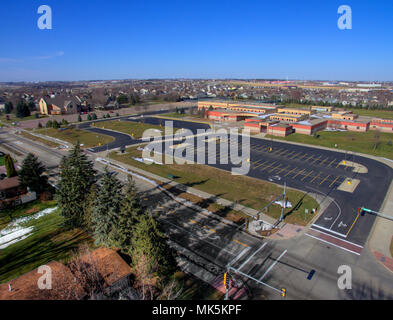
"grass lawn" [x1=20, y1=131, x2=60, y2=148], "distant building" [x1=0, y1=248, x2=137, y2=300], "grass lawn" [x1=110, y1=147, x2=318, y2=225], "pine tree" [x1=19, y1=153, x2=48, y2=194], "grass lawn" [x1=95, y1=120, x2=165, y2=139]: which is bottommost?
"distant building" [x1=0, y1=248, x2=137, y2=300]

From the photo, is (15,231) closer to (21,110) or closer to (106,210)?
(106,210)

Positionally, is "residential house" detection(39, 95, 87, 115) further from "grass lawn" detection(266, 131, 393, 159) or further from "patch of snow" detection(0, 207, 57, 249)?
"patch of snow" detection(0, 207, 57, 249)

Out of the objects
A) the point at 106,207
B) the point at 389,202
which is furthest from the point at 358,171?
the point at 106,207

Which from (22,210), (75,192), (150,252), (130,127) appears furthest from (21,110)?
(150,252)

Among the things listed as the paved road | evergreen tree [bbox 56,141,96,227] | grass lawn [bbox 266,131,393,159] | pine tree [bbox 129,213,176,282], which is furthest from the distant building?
grass lawn [bbox 266,131,393,159]

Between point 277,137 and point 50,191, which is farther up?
point 277,137

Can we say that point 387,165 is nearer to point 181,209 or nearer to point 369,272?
point 369,272
